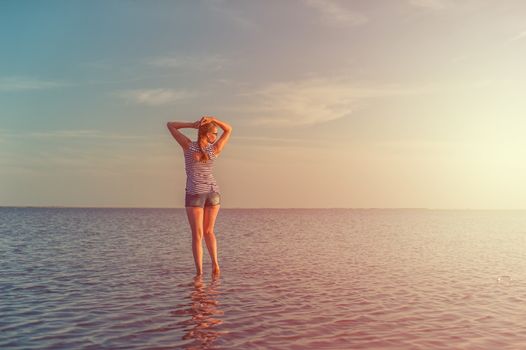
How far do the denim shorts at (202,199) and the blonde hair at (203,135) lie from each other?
2.56 ft

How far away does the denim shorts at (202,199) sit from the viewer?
1120 cm

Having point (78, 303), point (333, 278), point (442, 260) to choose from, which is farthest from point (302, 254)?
point (78, 303)

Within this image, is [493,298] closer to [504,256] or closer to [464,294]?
[464,294]

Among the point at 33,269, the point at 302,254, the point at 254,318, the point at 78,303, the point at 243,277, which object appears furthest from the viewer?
the point at 302,254

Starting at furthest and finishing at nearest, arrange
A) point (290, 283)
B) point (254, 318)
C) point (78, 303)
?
1. point (290, 283)
2. point (78, 303)
3. point (254, 318)

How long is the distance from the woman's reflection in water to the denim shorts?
1.81m

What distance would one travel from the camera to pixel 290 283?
12164 mm

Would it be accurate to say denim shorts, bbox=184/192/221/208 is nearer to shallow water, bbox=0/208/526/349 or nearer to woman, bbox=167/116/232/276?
woman, bbox=167/116/232/276

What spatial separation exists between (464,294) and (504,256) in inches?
461

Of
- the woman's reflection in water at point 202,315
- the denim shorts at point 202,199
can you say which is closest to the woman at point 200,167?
the denim shorts at point 202,199

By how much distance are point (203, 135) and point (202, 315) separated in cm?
421

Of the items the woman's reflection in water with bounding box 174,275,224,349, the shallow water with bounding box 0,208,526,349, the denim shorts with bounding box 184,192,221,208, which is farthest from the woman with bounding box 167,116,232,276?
the shallow water with bounding box 0,208,526,349

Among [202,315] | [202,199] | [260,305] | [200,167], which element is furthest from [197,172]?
[202,315]

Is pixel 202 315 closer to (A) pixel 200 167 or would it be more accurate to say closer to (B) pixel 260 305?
(B) pixel 260 305
